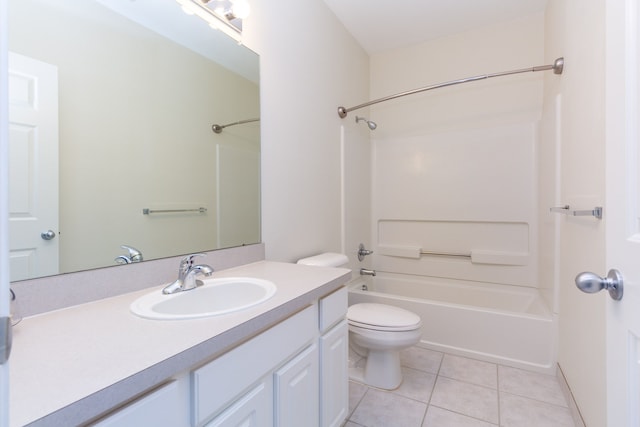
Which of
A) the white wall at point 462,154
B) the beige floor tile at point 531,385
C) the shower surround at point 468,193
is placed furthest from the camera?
the white wall at point 462,154

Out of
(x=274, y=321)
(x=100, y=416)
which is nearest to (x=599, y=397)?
(x=274, y=321)

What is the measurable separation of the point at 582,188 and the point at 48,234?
2.05 metres

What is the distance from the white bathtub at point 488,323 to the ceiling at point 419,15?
2153 mm

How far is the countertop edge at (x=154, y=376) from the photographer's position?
0.42 m

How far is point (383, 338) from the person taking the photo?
160cm

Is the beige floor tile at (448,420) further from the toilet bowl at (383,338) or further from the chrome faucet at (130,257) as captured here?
the chrome faucet at (130,257)

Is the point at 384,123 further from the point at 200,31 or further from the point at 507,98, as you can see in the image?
the point at 200,31

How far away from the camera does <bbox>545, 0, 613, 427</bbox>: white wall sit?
111 centimetres

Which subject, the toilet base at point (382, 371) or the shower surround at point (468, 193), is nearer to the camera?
the toilet base at point (382, 371)

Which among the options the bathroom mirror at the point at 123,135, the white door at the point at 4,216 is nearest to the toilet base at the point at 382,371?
the bathroom mirror at the point at 123,135

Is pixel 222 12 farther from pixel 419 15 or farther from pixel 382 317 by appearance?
pixel 382 317

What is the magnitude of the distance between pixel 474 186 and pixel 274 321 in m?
2.29

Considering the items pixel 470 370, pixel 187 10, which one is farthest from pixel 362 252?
pixel 187 10

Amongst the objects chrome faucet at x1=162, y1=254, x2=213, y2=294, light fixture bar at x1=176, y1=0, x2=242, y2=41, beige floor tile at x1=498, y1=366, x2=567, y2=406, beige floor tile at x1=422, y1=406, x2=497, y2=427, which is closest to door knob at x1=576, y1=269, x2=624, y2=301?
chrome faucet at x1=162, y1=254, x2=213, y2=294
